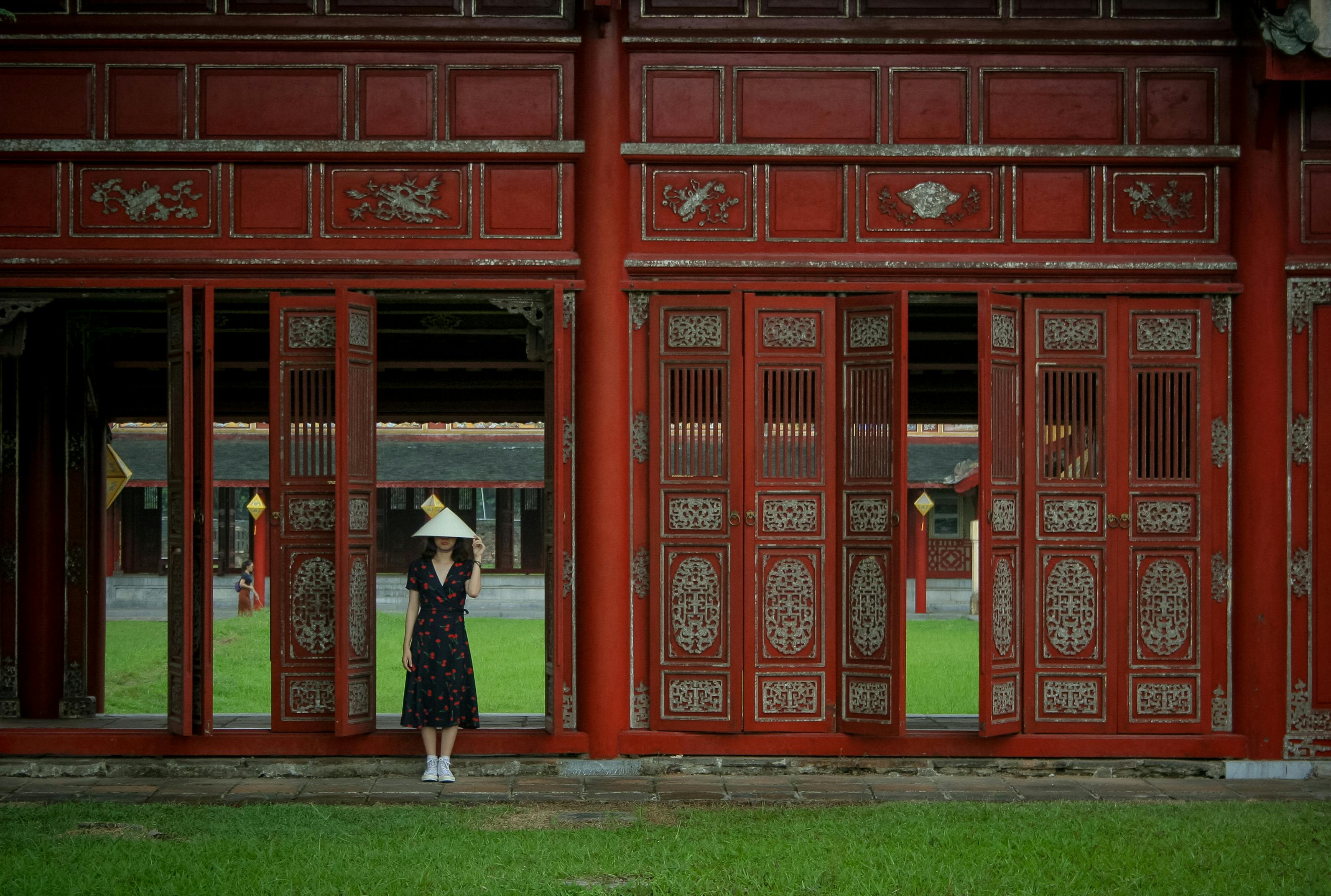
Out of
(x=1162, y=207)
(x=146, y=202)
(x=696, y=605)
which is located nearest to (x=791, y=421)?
(x=696, y=605)

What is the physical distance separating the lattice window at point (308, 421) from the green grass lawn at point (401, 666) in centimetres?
316

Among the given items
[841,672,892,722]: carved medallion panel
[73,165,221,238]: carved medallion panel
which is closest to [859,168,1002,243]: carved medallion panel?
[841,672,892,722]: carved medallion panel

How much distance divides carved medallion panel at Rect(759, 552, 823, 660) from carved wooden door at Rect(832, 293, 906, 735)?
17cm

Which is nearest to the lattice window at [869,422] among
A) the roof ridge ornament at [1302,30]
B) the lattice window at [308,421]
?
the roof ridge ornament at [1302,30]

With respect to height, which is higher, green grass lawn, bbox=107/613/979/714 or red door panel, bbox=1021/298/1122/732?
red door panel, bbox=1021/298/1122/732

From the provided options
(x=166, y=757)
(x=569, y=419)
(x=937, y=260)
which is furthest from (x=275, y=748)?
(x=937, y=260)

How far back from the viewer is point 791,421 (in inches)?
334

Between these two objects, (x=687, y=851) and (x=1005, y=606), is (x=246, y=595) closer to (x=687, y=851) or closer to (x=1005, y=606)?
(x=1005, y=606)

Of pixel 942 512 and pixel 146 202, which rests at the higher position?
pixel 146 202

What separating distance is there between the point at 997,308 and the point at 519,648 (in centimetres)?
1228

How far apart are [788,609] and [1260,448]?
2900 mm

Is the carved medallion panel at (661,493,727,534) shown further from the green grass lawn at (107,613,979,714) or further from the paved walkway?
the green grass lawn at (107,613,979,714)

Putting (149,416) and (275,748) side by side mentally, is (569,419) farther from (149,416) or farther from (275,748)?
(149,416)

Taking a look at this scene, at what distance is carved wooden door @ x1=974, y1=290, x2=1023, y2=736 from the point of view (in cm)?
827
